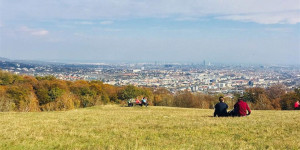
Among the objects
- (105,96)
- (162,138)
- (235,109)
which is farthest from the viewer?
(105,96)

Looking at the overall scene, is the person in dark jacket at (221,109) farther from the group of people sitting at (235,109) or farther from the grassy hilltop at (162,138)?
the grassy hilltop at (162,138)

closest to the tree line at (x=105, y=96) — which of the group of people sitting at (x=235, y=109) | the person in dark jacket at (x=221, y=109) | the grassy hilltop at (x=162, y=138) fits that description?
the group of people sitting at (x=235, y=109)

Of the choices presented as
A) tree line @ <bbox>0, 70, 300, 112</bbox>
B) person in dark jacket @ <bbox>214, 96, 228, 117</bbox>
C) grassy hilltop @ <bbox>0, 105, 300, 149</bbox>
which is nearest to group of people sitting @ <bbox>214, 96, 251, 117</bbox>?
person in dark jacket @ <bbox>214, 96, 228, 117</bbox>

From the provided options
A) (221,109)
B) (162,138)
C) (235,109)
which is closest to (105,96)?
(221,109)

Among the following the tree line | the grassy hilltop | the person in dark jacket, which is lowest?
the tree line

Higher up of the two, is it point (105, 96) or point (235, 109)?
point (235, 109)

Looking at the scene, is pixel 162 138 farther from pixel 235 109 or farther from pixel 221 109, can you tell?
pixel 235 109

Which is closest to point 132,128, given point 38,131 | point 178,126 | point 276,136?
point 178,126

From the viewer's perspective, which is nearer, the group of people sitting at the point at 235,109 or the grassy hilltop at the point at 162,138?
the grassy hilltop at the point at 162,138

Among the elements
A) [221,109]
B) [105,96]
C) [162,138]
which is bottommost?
[105,96]

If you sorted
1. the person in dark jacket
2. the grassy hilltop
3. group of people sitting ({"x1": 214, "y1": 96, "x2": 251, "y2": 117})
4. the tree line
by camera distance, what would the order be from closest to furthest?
the grassy hilltop → group of people sitting ({"x1": 214, "y1": 96, "x2": 251, "y2": 117}) → the person in dark jacket → the tree line

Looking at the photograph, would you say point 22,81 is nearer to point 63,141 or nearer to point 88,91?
point 88,91

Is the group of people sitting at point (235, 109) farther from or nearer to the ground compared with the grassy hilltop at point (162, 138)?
nearer to the ground

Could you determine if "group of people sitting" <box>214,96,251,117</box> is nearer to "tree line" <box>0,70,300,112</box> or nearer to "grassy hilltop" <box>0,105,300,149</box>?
"grassy hilltop" <box>0,105,300,149</box>
